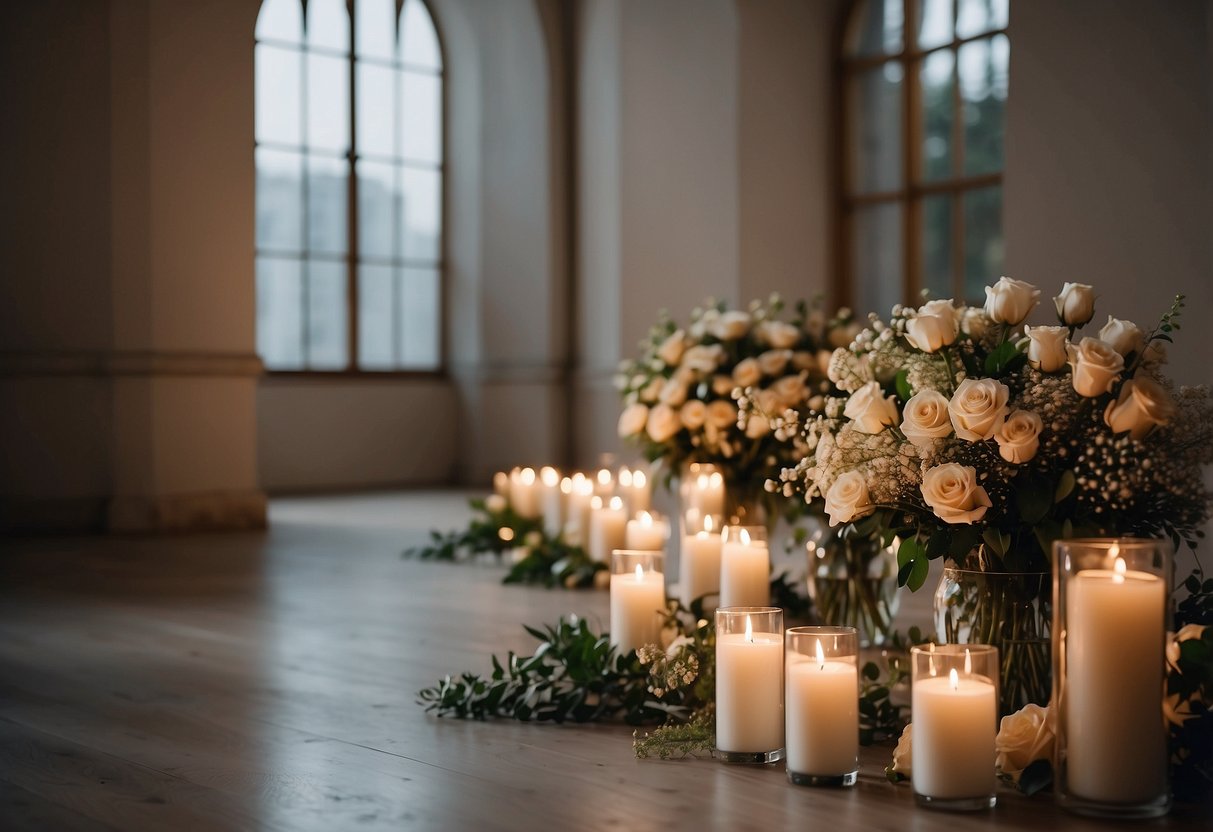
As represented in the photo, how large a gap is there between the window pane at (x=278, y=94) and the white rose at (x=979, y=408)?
340 inches

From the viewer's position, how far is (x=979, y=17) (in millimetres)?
8789

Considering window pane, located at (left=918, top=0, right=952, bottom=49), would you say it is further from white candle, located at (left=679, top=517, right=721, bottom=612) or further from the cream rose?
white candle, located at (left=679, top=517, right=721, bottom=612)

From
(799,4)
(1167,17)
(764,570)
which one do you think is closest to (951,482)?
(764,570)

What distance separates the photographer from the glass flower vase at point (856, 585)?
11.2 feet

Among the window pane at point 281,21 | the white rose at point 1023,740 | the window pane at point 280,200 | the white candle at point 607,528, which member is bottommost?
the white rose at point 1023,740

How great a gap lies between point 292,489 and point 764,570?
762 centimetres

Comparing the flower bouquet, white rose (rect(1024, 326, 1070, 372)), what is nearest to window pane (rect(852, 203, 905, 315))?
the flower bouquet

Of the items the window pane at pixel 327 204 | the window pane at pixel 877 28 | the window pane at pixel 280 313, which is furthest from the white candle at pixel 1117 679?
the window pane at pixel 327 204

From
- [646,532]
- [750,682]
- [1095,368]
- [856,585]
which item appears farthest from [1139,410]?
[646,532]

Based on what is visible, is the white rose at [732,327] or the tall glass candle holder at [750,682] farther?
the white rose at [732,327]

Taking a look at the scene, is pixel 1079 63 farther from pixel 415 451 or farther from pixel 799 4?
pixel 415 451

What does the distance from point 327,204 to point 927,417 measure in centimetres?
885

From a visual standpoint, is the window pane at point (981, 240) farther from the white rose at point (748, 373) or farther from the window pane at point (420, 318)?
the white rose at point (748, 373)

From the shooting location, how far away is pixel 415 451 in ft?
35.8
